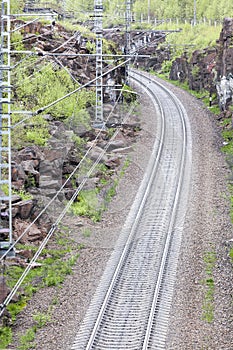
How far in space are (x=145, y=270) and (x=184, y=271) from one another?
111 cm

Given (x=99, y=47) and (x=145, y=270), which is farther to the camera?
(x=99, y=47)

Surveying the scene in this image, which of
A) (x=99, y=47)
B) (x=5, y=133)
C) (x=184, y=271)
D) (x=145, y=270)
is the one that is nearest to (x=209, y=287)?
(x=184, y=271)

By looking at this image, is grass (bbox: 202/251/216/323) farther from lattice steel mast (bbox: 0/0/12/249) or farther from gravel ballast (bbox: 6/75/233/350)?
lattice steel mast (bbox: 0/0/12/249)

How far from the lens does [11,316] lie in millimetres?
15703

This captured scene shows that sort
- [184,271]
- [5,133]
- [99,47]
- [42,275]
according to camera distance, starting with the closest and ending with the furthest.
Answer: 1. [5,133]
2. [42,275]
3. [184,271]
4. [99,47]

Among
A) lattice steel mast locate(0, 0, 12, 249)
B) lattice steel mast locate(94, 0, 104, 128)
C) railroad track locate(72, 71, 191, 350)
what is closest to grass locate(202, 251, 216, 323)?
railroad track locate(72, 71, 191, 350)

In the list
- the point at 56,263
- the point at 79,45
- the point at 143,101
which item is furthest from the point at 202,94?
the point at 56,263

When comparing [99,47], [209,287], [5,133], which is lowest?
[209,287]

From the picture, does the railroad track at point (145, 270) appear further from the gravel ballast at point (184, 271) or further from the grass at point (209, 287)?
the grass at point (209, 287)

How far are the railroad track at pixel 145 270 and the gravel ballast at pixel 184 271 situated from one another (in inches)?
10.6

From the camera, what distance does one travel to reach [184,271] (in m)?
18.6

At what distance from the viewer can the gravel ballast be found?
15.0 m

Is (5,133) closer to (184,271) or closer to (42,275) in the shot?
(42,275)

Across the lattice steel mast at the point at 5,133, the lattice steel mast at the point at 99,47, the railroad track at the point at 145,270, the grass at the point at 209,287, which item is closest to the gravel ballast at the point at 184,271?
the grass at the point at 209,287
